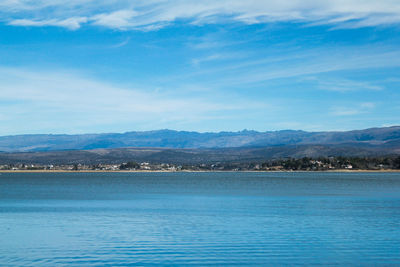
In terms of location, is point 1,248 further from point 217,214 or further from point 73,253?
point 217,214

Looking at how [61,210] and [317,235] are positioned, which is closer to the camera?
[317,235]

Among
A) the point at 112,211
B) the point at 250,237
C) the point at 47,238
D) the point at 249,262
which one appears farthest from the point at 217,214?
the point at 249,262

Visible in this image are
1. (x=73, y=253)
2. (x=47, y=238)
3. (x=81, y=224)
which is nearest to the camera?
(x=73, y=253)

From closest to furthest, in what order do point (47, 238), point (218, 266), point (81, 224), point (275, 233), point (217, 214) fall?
point (218, 266)
point (47, 238)
point (275, 233)
point (81, 224)
point (217, 214)

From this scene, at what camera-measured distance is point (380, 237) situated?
32656mm

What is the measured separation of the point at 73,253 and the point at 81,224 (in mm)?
11746

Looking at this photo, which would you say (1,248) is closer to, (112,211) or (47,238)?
(47,238)

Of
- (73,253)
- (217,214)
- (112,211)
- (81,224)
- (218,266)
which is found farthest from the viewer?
(112,211)

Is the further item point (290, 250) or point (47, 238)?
point (47, 238)

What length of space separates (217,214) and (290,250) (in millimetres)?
18795

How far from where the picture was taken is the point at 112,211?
50.1 m

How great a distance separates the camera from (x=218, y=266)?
24734 mm

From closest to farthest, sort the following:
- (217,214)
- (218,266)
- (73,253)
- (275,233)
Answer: (218,266), (73,253), (275,233), (217,214)

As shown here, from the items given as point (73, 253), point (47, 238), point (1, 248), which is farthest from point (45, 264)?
point (47, 238)
